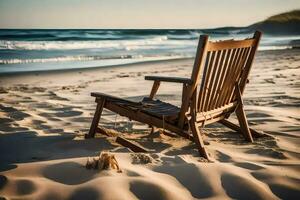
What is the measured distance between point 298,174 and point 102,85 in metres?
6.91

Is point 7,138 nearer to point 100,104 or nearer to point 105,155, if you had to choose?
point 100,104

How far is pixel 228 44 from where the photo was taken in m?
3.76

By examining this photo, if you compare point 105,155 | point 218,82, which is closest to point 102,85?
point 218,82

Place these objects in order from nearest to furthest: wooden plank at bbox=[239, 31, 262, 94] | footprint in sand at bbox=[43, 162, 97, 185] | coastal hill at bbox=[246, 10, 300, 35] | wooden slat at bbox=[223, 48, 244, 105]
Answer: footprint in sand at bbox=[43, 162, 97, 185], wooden slat at bbox=[223, 48, 244, 105], wooden plank at bbox=[239, 31, 262, 94], coastal hill at bbox=[246, 10, 300, 35]

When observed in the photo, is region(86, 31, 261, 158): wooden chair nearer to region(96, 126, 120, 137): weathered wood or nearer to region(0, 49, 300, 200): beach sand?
region(96, 126, 120, 137): weathered wood

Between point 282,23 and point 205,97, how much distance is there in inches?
2832

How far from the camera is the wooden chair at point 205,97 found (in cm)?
364

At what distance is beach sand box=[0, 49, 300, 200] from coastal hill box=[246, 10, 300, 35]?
62946mm

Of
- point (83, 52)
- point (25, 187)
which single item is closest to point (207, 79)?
point (25, 187)

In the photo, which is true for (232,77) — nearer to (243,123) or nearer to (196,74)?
(243,123)

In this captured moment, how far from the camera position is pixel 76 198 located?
8.84 feet

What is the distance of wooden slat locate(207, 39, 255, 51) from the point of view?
354 cm

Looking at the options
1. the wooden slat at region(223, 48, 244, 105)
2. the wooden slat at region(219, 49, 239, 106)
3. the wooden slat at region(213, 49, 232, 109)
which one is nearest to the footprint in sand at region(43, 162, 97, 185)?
the wooden slat at region(213, 49, 232, 109)

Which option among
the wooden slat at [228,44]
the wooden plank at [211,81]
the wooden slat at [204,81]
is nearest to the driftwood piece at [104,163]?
the wooden slat at [204,81]
